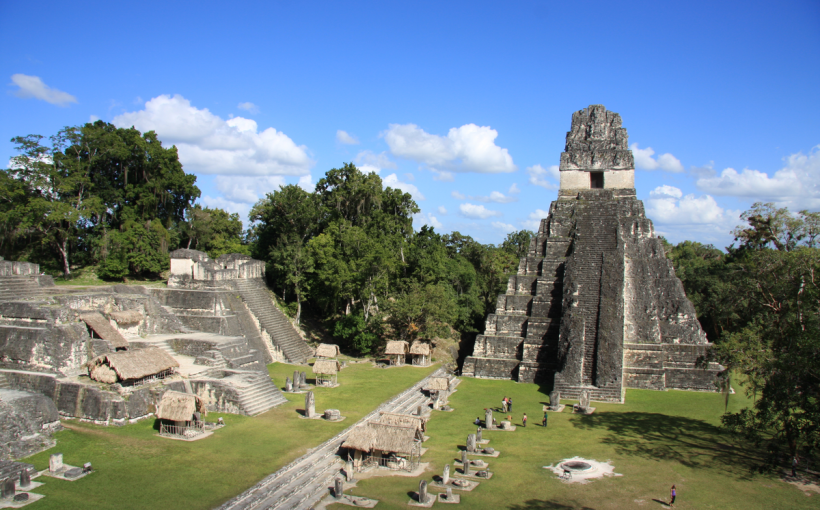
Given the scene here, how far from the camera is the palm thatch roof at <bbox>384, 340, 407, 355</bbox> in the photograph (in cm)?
2730

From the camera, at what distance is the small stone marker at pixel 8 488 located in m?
11.3

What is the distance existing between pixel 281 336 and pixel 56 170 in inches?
634

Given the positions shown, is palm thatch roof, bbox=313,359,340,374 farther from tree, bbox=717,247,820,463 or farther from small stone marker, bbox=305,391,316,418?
tree, bbox=717,247,820,463

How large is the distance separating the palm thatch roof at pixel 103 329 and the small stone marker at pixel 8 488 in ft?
26.3

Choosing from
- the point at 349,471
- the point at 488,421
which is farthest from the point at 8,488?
the point at 488,421

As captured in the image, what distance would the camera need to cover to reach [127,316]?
2200cm

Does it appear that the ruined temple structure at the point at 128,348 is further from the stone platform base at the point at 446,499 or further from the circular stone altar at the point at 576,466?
the circular stone altar at the point at 576,466

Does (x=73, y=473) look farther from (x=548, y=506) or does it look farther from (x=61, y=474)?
(x=548, y=506)

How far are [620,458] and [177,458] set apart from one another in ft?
40.9

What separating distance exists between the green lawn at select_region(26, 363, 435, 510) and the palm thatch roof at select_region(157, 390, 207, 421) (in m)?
0.68

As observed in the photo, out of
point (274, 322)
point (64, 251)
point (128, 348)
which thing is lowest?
point (128, 348)

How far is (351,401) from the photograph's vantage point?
2058 cm

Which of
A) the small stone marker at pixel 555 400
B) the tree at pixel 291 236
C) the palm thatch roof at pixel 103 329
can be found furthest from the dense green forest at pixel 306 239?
the palm thatch roof at pixel 103 329

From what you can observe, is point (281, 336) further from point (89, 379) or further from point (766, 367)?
point (766, 367)
